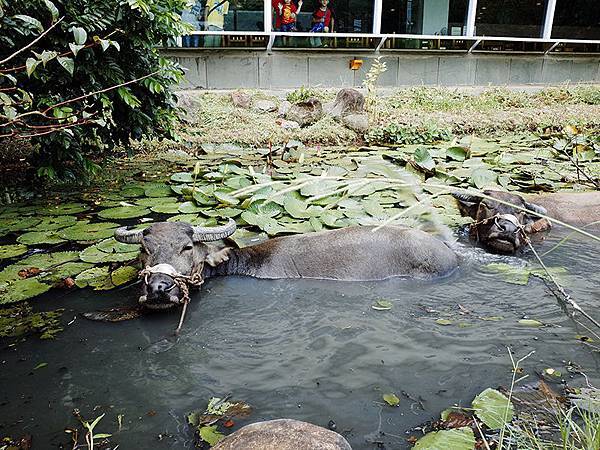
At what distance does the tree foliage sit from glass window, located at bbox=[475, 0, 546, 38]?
12.8m

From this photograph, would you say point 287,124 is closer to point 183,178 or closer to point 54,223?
point 183,178

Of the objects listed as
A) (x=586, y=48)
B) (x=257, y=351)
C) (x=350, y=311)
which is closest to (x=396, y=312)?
(x=350, y=311)

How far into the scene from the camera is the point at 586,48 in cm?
1655

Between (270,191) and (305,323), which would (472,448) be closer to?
(305,323)

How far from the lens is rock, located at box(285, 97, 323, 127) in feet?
35.8

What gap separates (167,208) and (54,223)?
3.75 ft

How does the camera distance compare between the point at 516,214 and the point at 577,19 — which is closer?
the point at 516,214

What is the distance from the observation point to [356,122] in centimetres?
1048

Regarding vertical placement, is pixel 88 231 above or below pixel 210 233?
below

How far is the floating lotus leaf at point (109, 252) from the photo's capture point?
436cm

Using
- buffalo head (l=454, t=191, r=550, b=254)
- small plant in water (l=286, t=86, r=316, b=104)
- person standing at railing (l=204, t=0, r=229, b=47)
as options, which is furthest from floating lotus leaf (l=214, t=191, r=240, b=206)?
person standing at railing (l=204, t=0, r=229, b=47)

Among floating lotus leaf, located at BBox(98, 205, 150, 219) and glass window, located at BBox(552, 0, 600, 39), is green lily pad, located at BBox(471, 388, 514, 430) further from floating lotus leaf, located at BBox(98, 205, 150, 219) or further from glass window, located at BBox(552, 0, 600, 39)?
glass window, located at BBox(552, 0, 600, 39)

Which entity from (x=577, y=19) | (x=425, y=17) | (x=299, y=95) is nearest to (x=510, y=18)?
(x=577, y=19)

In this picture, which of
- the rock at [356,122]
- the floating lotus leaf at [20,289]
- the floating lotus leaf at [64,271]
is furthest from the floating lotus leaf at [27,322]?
the rock at [356,122]
